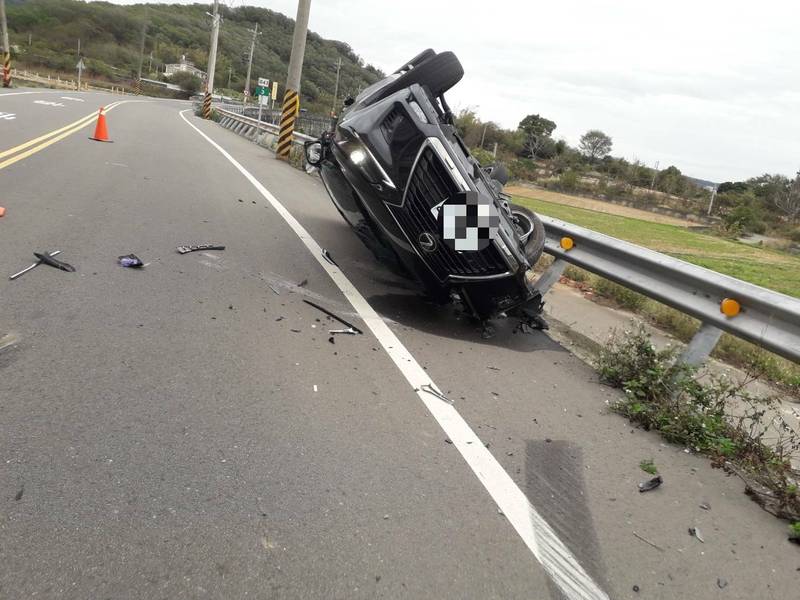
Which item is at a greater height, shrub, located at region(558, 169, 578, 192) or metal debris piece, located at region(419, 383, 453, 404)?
shrub, located at region(558, 169, 578, 192)

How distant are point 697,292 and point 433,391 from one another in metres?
2.24

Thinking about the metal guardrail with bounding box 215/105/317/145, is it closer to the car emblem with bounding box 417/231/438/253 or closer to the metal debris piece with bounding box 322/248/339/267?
the metal debris piece with bounding box 322/248/339/267

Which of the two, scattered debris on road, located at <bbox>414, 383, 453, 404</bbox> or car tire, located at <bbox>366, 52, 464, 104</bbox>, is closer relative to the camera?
scattered debris on road, located at <bbox>414, 383, 453, 404</bbox>

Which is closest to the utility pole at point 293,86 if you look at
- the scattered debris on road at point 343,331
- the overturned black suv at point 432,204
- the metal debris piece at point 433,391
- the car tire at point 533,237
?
the car tire at point 533,237

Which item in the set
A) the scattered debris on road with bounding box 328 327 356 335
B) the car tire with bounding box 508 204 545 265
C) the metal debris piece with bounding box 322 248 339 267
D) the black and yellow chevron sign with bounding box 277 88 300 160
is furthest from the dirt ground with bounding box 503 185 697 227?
the scattered debris on road with bounding box 328 327 356 335

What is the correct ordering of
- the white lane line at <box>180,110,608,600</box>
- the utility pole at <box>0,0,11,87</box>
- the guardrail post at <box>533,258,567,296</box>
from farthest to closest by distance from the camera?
the utility pole at <box>0,0,11,87</box> < the guardrail post at <box>533,258,567,296</box> < the white lane line at <box>180,110,608,600</box>

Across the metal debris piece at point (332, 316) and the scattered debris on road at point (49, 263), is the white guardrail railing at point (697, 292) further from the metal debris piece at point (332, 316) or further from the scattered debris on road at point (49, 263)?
the scattered debris on road at point (49, 263)

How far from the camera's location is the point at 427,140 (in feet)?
15.7

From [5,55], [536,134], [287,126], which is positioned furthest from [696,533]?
[536,134]

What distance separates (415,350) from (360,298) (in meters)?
1.20

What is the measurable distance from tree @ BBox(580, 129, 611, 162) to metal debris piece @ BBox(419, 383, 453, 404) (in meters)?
72.1

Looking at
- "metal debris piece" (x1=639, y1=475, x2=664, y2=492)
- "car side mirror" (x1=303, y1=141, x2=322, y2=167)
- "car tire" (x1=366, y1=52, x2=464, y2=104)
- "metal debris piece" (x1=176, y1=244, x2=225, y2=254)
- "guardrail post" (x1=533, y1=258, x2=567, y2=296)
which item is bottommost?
"metal debris piece" (x1=639, y1=475, x2=664, y2=492)

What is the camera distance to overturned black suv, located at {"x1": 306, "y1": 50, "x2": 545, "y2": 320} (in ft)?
15.7

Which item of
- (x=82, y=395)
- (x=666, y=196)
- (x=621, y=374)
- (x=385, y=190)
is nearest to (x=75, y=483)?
(x=82, y=395)
